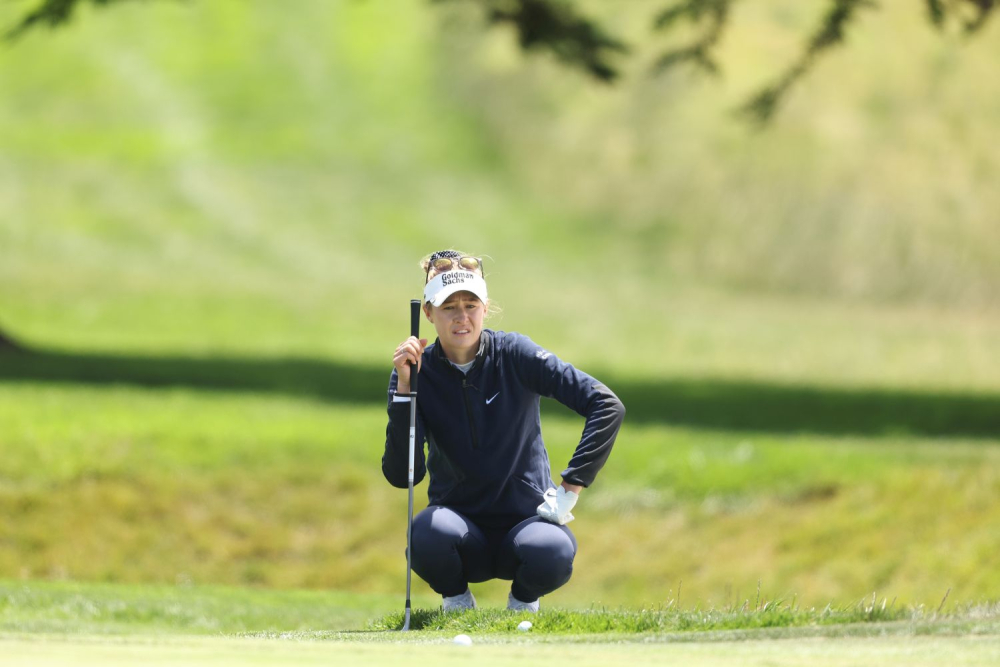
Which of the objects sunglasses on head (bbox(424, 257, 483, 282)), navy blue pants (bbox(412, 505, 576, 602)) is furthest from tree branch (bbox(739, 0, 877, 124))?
navy blue pants (bbox(412, 505, 576, 602))

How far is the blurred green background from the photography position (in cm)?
1264

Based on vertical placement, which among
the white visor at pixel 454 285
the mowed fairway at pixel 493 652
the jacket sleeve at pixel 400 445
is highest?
the white visor at pixel 454 285

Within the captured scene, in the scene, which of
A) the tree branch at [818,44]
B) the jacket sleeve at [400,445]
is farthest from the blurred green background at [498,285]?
the jacket sleeve at [400,445]

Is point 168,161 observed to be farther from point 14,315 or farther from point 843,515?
point 843,515

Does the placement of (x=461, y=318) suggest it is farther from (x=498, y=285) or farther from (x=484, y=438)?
(x=498, y=285)

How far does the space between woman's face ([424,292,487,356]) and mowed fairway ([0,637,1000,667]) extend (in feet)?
4.91

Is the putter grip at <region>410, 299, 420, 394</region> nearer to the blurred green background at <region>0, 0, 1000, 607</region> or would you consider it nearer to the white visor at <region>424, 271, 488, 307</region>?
the white visor at <region>424, 271, 488, 307</region>

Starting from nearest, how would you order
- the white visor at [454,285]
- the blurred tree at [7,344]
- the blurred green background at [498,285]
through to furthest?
1. the white visor at [454,285]
2. the blurred green background at [498,285]
3. the blurred tree at [7,344]

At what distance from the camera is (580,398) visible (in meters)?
6.36

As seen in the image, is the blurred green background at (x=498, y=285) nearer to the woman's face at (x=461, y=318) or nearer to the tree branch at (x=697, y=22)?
→ the tree branch at (x=697, y=22)

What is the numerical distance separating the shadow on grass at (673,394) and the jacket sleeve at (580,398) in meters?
9.79

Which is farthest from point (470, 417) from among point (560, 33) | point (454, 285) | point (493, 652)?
point (560, 33)

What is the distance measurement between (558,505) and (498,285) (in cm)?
2551

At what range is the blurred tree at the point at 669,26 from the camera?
1520 centimetres
